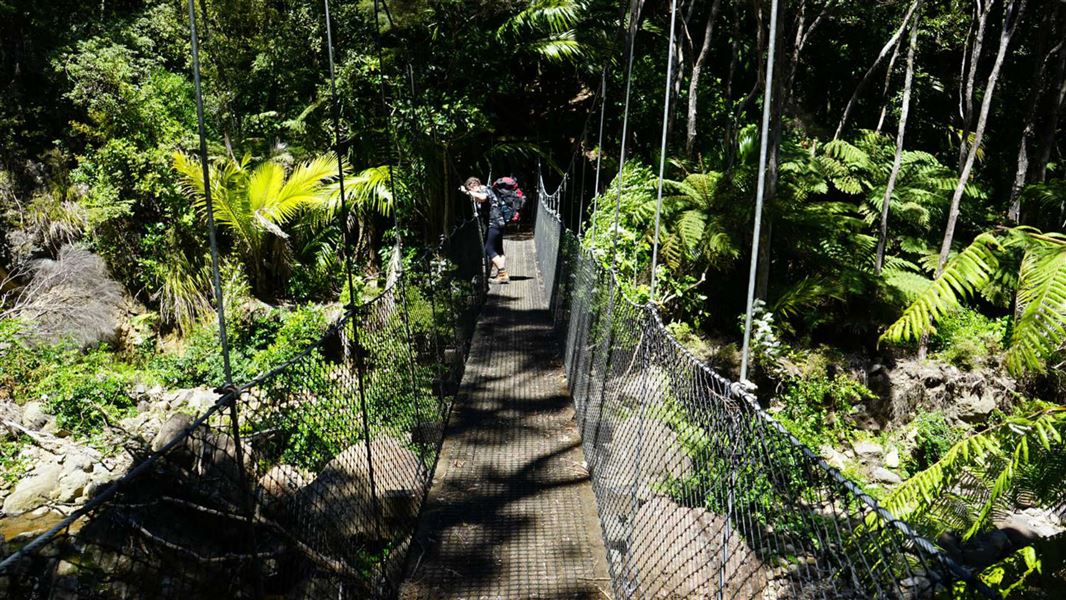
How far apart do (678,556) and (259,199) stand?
26.8 ft

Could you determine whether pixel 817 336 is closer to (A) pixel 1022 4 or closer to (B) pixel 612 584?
(A) pixel 1022 4

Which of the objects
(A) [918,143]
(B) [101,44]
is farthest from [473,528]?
(A) [918,143]

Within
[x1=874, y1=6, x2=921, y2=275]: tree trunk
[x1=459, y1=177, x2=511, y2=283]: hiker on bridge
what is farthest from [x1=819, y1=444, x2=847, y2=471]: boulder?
[x1=459, y1=177, x2=511, y2=283]: hiker on bridge

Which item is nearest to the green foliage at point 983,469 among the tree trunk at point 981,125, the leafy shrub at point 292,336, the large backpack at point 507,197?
the tree trunk at point 981,125

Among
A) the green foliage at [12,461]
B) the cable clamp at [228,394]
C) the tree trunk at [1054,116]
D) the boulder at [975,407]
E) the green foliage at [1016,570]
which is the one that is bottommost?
the green foliage at [12,461]

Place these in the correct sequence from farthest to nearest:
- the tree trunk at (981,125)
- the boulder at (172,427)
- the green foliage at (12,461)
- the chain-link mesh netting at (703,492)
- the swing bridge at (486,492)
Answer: the tree trunk at (981,125) → the green foliage at (12,461) → the boulder at (172,427) → the swing bridge at (486,492) → the chain-link mesh netting at (703,492)

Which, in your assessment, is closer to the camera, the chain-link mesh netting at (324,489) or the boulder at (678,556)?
the boulder at (678,556)

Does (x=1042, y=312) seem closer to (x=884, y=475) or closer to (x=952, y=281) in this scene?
(x=952, y=281)

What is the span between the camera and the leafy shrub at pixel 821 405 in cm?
617

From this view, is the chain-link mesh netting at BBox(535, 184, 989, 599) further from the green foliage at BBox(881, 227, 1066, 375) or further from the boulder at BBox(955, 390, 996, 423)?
the boulder at BBox(955, 390, 996, 423)

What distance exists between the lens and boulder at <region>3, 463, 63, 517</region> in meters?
5.68

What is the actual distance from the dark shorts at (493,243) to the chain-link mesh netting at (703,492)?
415 centimetres

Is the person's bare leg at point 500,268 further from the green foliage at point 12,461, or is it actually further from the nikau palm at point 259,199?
the green foliage at point 12,461

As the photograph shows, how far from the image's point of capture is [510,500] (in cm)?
344
